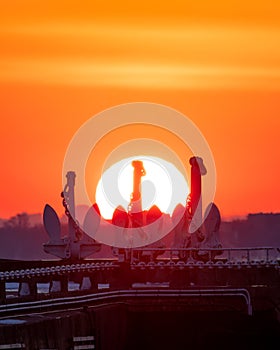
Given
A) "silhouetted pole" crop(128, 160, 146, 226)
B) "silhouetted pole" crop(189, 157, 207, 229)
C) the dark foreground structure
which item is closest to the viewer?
the dark foreground structure

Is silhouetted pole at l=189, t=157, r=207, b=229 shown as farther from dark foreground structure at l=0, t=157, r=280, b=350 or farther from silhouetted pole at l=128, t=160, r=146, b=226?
silhouetted pole at l=128, t=160, r=146, b=226

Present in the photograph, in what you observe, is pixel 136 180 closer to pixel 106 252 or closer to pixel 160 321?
pixel 160 321

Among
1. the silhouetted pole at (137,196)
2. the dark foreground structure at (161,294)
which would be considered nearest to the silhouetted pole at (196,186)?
the dark foreground structure at (161,294)

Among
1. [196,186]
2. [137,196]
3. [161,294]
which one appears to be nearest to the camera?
[161,294]

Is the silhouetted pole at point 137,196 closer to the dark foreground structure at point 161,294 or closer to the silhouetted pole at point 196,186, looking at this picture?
the dark foreground structure at point 161,294

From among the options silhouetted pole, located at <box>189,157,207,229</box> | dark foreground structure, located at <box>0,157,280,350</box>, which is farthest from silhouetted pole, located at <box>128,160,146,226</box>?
silhouetted pole, located at <box>189,157,207,229</box>

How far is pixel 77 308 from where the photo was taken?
75125mm

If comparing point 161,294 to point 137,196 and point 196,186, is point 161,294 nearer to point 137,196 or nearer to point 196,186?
point 137,196

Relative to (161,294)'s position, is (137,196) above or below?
above

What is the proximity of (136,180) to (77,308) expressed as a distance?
16.0 meters

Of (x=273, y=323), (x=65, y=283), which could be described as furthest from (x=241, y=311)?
(x=65, y=283)

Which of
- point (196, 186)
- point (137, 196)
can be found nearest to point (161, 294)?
point (137, 196)

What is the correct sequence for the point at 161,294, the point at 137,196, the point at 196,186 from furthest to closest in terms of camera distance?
1. the point at 196,186
2. the point at 137,196
3. the point at 161,294

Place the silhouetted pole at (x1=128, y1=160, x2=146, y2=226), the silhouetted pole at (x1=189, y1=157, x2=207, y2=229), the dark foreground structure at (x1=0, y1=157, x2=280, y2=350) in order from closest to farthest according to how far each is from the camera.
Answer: the dark foreground structure at (x1=0, y1=157, x2=280, y2=350) → the silhouetted pole at (x1=128, y1=160, x2=146, y2=226) → the silhouetted pole at (x1=189, y1=157, x2=207, y2=229)
